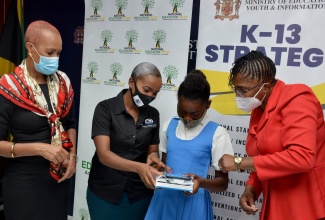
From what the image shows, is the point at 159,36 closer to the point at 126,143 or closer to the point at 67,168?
the point at 126,143

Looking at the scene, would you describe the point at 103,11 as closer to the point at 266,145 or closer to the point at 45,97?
the point at 45,97

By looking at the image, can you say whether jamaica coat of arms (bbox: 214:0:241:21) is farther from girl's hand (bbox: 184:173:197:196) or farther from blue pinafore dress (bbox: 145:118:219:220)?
girl's hand (bbox: 184:173:197:196)

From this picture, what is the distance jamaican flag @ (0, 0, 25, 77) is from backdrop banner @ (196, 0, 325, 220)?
2205mm

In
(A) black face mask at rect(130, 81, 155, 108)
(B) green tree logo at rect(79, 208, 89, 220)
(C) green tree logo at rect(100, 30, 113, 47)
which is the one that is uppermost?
(C) green tree logo at rect(100, 30, 113, 47)

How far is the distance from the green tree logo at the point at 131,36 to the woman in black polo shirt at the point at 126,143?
92cm

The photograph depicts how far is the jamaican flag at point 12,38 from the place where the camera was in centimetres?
362

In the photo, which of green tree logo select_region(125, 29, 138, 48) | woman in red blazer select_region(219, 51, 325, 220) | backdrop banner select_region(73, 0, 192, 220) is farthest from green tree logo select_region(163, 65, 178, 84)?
woman in red blazer select_region(219, 51, 325, 220)

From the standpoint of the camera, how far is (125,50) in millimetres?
2945

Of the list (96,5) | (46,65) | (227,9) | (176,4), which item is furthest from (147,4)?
(46,65)

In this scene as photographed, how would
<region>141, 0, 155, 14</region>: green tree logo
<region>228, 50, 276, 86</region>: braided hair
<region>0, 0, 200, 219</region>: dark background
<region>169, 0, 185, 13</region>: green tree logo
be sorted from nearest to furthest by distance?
<region>228, 50, 276, 86</region>: braided hair → <region>169, 0, 185, 13</region>: green tree logo → <region>141, 0, 155, 14</region>: green tree logo → <region>0, 0, 200, 219</region>: dark background

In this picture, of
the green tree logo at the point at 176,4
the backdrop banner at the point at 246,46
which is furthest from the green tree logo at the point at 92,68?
the backdrop banner at the point at 246,46

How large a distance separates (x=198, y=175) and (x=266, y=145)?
426 mm

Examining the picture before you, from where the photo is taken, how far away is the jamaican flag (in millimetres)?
3625

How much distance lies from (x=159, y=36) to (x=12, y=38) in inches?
74.1
